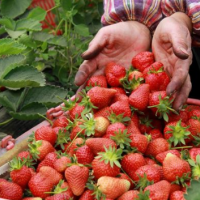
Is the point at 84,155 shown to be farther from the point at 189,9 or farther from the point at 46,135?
the point at 189,9

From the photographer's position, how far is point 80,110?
1.26 meters

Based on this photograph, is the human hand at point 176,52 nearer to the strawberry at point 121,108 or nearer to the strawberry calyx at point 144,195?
the strawberry at point 121,108

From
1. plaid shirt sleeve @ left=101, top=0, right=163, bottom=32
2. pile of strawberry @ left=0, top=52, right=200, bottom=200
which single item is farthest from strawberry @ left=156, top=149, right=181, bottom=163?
plaid shirt sleeve @ left=101, top=0, right=163, bottom=32

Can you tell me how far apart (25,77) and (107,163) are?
24.0 inches

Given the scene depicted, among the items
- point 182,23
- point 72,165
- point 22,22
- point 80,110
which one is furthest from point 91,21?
point 72,165

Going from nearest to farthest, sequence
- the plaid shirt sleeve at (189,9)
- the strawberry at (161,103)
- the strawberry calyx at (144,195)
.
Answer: the strawberry calyx at (144,195), the strawberry at (161,103), the plaid shirt sleeve at (189,9)

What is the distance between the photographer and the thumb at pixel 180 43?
118cm

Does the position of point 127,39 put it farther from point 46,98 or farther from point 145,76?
point 46,98

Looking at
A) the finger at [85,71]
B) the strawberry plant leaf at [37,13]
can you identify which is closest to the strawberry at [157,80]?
the finger at [85,71]

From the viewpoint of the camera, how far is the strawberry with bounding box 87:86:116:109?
1.24 m

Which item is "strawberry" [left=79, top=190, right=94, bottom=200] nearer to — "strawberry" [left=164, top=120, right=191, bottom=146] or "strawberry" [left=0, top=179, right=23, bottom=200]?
"strawberry" [left=0, top=179, right=23, bottom=200]

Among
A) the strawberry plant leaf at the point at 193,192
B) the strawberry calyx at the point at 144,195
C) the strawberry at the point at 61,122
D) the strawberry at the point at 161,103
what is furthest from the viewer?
the strawberry at the point at 61,122

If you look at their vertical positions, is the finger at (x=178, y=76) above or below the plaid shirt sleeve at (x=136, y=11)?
below

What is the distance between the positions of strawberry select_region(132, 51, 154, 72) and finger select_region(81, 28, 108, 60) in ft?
0.40
